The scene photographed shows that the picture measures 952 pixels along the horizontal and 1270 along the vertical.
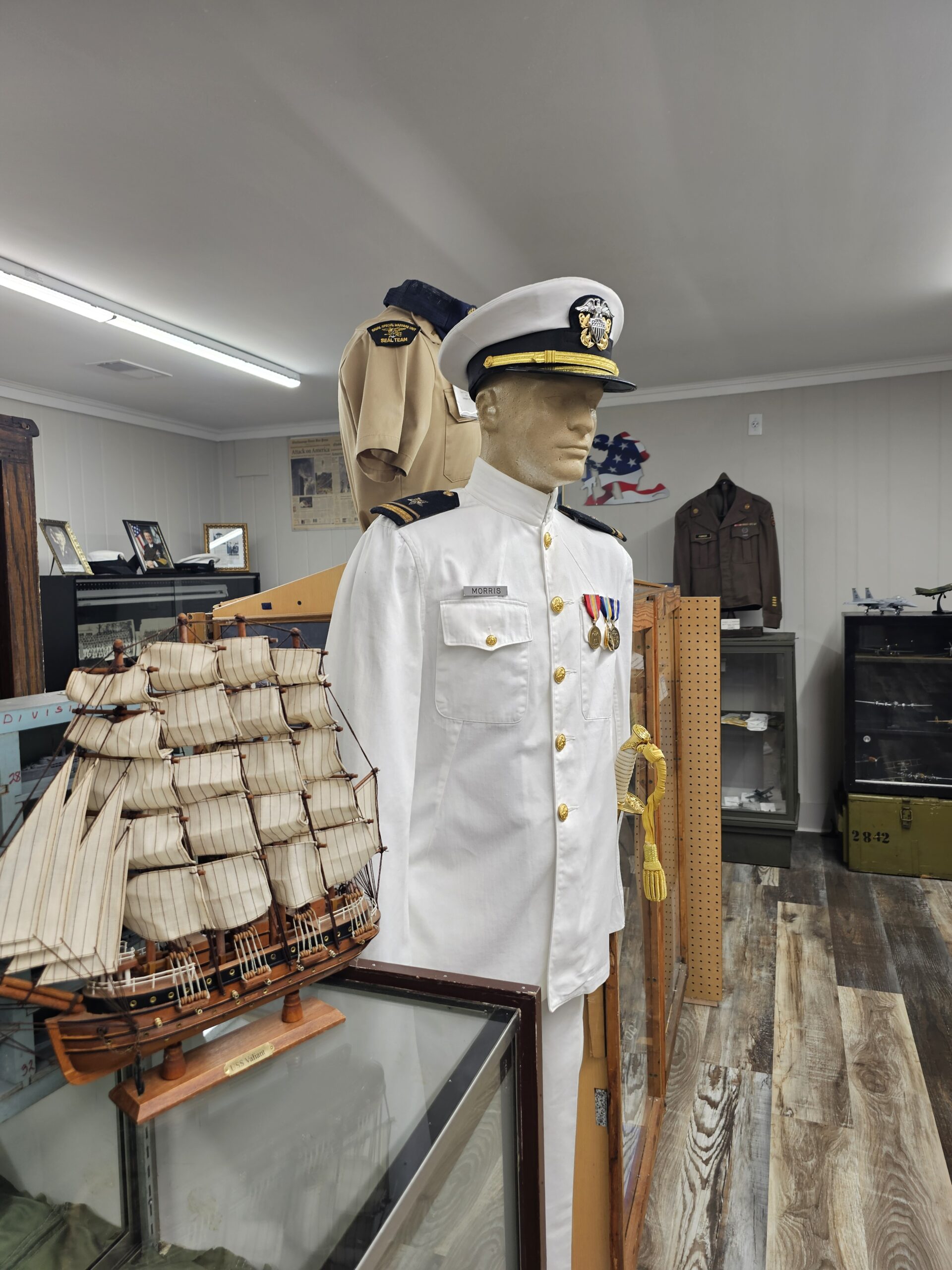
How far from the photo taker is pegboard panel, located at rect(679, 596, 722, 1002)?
107 inches

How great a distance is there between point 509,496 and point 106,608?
161 inches

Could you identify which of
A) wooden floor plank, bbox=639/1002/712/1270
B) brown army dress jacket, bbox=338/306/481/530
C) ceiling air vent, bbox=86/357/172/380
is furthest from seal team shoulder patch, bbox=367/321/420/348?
ceiling air vent, bbox=86/357/172/380

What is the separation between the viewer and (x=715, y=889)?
2963 mm

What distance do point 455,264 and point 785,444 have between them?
2753 millimetres

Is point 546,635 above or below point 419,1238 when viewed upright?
above

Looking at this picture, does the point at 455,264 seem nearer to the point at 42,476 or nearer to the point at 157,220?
the point at 157,220

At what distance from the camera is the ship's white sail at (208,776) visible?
626 millimetres

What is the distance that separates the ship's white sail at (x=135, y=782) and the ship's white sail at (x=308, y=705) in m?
0.15

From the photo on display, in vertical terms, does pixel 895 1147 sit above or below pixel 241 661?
below

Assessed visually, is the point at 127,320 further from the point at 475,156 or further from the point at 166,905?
the point at 166,905

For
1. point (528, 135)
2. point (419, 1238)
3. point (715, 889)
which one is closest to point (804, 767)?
point (715, 889)

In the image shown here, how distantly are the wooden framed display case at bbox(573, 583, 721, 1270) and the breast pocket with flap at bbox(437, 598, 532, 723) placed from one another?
55cm

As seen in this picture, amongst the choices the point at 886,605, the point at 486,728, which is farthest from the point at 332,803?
the point at 886,605

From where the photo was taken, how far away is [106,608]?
4648mm
